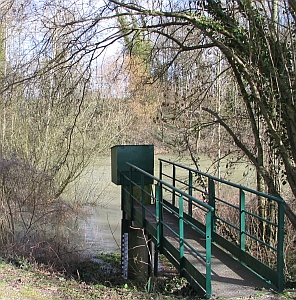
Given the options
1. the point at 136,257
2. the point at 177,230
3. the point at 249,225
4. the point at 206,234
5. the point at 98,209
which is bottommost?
the point at 98,209

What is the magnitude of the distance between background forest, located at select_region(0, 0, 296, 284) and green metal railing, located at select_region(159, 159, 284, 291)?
1.45ft

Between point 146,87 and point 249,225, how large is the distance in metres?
4.20

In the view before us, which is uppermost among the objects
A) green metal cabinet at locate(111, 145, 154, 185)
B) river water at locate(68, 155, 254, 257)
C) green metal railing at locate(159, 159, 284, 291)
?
green metal cabinet at locate(111, 145, 154, 185)

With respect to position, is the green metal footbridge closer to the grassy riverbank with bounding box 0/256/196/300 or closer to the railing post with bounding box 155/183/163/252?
the railing post with bounding box 155/183/163/252

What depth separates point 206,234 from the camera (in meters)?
4.68

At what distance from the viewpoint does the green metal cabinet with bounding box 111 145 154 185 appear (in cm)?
870

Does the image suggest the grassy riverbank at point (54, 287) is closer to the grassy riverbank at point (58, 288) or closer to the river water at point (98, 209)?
the grassy riverbank at point (58, 288)

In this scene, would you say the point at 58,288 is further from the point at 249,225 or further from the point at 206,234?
the point at 249,225

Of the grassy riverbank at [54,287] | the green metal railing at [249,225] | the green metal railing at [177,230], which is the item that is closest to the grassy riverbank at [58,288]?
the grassy riverbank at [54,287]

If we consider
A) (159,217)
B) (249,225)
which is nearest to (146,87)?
(249,225)

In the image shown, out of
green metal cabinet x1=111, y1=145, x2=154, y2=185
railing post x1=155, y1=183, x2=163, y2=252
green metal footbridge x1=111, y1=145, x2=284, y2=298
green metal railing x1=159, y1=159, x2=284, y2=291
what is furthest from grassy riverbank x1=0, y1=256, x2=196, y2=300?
green metal cabinet x1=111, y1=145, x2=154, y2=185

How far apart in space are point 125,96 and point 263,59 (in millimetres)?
9201

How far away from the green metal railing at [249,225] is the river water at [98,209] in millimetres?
1950

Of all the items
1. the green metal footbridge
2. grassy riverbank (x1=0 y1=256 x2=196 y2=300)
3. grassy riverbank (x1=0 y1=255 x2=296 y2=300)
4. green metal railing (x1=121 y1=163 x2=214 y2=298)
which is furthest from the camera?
grassy riverbank (x1=0 y1=256 x2=196 y2=300)
